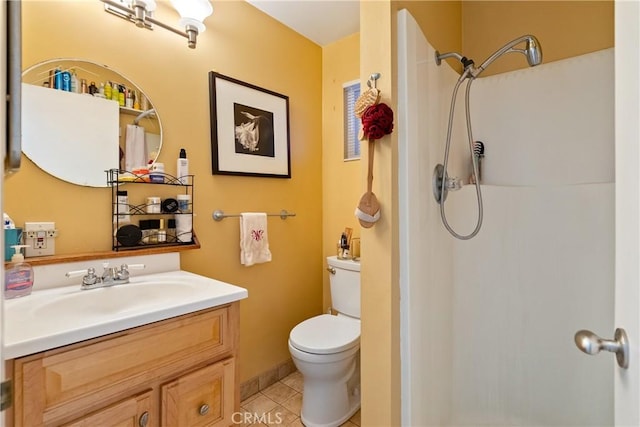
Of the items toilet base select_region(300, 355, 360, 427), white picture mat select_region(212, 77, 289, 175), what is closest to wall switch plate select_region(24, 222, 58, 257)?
white picture mat select_region(212, 77, 289, 175)

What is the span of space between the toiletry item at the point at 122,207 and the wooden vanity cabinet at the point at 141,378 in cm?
65

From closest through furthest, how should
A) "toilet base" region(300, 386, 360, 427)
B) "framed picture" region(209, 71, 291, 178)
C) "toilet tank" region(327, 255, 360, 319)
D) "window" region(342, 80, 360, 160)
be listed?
"toilet base" region(300, 386, 360, 427)
"framed picture" region(209, 71, 291, 178)
"toilet tank" region(327, 255, 360, 319)
"window" region(342, 80, 360, 160)

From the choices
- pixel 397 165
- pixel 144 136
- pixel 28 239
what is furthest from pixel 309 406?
Answer: pixel 144 136

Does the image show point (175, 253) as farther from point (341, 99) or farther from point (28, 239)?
point (341, 99)

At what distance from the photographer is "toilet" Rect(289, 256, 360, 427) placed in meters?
1.52

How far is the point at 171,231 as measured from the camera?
1.53 m

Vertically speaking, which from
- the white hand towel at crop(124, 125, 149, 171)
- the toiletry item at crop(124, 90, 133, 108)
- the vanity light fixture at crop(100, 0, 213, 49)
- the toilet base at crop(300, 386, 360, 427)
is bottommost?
the toilet base at crop(300, 386, 360, 427)

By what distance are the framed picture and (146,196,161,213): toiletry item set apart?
36cm

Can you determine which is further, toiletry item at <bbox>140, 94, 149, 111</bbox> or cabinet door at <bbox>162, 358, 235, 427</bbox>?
toiletry item at <bbox>140, 94, 149, 111</bbox>

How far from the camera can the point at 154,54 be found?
1499mm

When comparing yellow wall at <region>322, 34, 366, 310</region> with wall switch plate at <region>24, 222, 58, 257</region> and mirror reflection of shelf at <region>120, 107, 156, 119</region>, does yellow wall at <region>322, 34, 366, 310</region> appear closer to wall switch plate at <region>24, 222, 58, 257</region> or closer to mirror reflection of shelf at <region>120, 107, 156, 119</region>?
mirror reflection of shelf at <region>120, 107, 156, 119</region>

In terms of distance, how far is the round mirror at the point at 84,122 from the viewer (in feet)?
3.92

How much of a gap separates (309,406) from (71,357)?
1.20m

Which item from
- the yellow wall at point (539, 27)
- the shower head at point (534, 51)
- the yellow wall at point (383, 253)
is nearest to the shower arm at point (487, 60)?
the shower head at point (534, 51)
